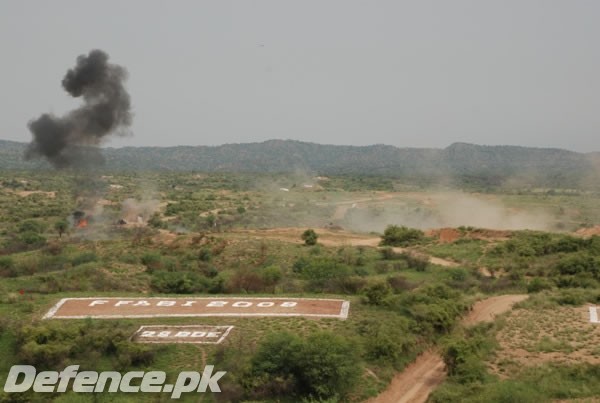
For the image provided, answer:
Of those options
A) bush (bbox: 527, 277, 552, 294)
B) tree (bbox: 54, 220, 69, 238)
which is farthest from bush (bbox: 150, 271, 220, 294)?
tree (bbox: 54, 220, 69, 238)

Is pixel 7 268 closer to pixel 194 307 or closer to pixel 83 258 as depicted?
pixel 83 258

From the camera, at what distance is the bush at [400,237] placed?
4041 centimetres

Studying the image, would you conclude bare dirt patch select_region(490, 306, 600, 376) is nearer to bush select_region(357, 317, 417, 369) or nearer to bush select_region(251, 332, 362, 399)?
bush select_region(357, 317, 417, 369)

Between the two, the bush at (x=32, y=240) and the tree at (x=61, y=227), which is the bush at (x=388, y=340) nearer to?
the bush at (x=32, y=240)

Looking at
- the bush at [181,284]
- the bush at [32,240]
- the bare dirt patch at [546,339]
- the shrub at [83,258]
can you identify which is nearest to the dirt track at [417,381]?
the bare dirt patch at [546,339]

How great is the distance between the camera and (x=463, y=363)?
1639cm

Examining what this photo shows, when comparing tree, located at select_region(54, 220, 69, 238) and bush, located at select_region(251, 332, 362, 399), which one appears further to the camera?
tree, located at select_region(54, 220, 69, 238)

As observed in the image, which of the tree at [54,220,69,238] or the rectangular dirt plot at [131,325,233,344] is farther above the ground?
the rectangular dirt plot at [131,325,233,344]

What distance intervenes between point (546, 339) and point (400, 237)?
2229cm

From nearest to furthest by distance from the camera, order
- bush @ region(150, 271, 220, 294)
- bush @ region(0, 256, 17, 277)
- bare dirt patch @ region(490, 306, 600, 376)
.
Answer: bare dirt patch @ region(490, 306, 600, 376) < bush @ region(150, 271, 220, 294) < bush @ region(0, 256, 17, 277)

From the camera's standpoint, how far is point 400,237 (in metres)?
40.6

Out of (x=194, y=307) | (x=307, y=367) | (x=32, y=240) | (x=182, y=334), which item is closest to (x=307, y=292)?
(x=194, y=307)

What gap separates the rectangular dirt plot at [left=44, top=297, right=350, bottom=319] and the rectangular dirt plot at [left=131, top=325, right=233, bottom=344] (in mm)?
1149

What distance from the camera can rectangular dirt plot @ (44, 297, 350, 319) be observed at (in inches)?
806
